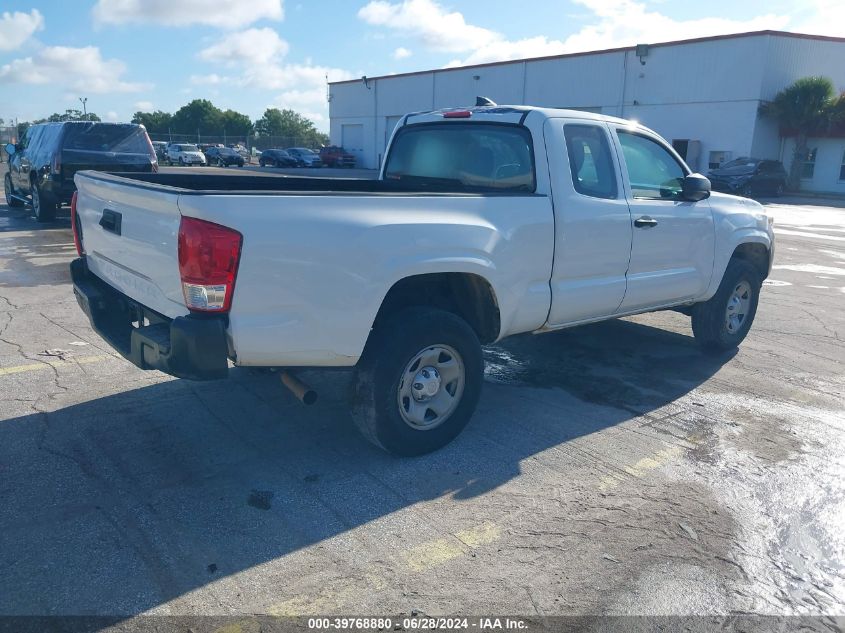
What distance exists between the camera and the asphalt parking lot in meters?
2.94

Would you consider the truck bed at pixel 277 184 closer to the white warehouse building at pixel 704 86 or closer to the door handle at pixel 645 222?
the door handle at pixel 645 222

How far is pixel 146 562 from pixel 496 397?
284 centimetres

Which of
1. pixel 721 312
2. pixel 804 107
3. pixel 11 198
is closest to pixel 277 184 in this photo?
pixel 721 312

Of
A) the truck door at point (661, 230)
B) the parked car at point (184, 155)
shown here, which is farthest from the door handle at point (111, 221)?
the parked car at point (184, 155)

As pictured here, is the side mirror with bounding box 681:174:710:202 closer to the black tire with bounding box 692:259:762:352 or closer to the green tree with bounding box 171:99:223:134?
the black tire with bounding box 692:259:762:352

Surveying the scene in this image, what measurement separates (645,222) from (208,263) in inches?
129

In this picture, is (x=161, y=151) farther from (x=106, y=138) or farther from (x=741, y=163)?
(x=106, y=138)

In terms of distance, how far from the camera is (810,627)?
281 cm

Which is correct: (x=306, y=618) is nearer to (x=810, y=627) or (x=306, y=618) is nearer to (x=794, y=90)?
(x=810, y=627)

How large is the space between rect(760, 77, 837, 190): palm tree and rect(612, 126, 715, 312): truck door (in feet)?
107

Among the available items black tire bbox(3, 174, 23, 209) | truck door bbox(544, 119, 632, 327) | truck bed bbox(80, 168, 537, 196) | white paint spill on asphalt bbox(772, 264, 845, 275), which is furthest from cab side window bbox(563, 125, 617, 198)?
black tire bbox(3, 174, 23, 209)

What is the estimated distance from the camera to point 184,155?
43.2 m

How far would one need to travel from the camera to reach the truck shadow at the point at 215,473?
3000 mm

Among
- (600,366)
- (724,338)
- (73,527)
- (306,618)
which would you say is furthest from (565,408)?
(73,527)
